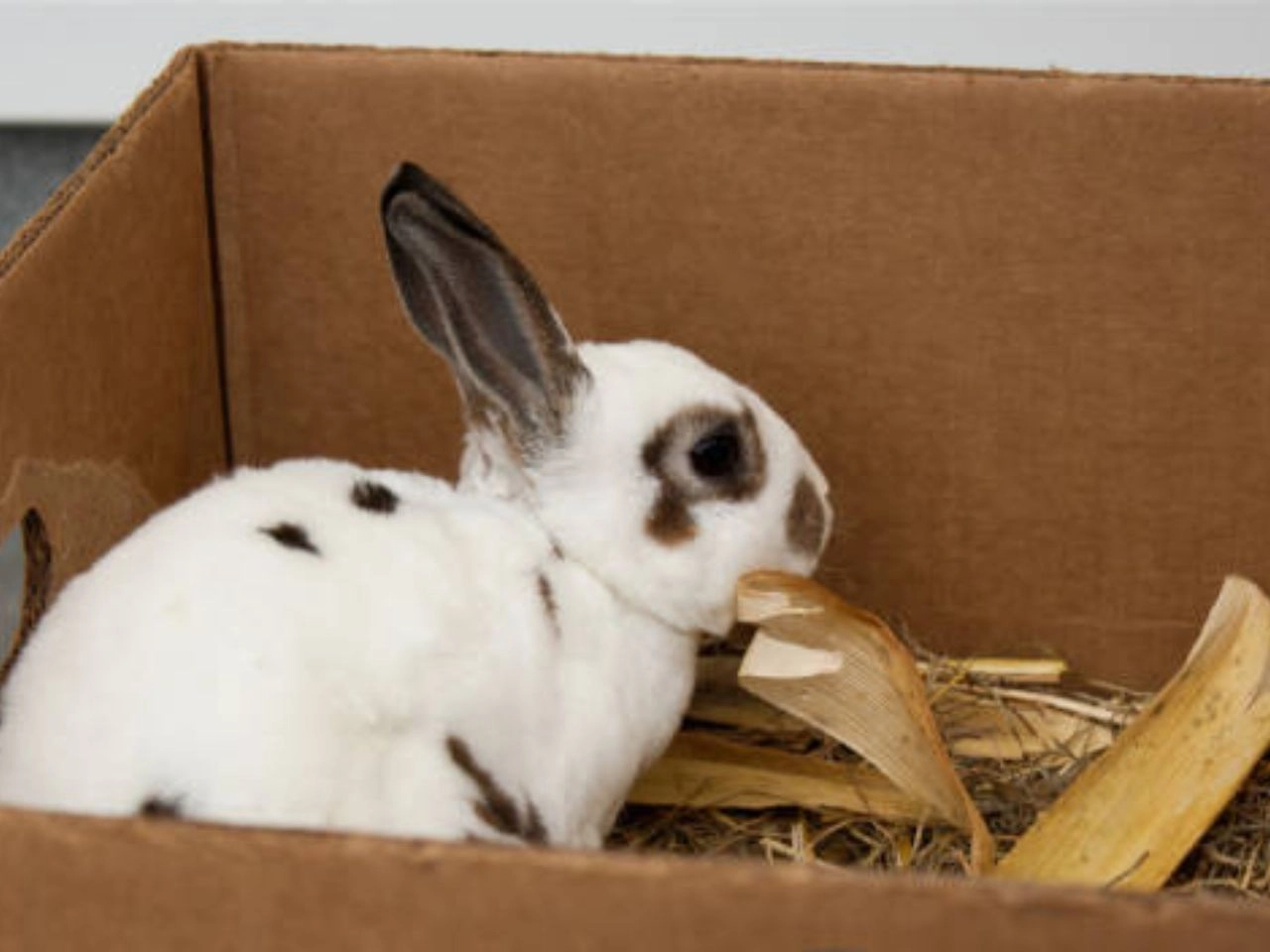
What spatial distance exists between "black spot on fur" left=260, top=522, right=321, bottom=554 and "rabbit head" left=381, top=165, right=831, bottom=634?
0.14 metres

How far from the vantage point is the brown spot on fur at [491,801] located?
3.27 feet

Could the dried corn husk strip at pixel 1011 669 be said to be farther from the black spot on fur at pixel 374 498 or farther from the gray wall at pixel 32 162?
the gray wall at pixel 32 162

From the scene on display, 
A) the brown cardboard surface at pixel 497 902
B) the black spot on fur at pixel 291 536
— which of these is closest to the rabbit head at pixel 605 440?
the black spot on fur at pixel 291 536

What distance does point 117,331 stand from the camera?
1211 millimetres

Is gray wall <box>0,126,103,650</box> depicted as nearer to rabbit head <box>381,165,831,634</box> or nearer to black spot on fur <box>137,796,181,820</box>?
rabbit head <box>381,165,831,634</box>

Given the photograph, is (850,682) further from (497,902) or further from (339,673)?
(497,902)

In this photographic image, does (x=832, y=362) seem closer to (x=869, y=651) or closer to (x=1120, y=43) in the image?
(x=869, y=651)

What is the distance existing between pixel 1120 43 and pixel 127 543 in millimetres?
1048

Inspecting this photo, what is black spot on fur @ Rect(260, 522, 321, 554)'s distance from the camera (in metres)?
1.00

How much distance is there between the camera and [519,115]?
1.30m

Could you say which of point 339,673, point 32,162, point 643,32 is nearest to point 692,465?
point 339,673

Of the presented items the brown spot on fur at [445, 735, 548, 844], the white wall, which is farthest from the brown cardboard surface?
the white wall

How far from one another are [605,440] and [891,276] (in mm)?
288

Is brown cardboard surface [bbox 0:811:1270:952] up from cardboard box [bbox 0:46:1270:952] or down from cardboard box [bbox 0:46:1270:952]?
down
